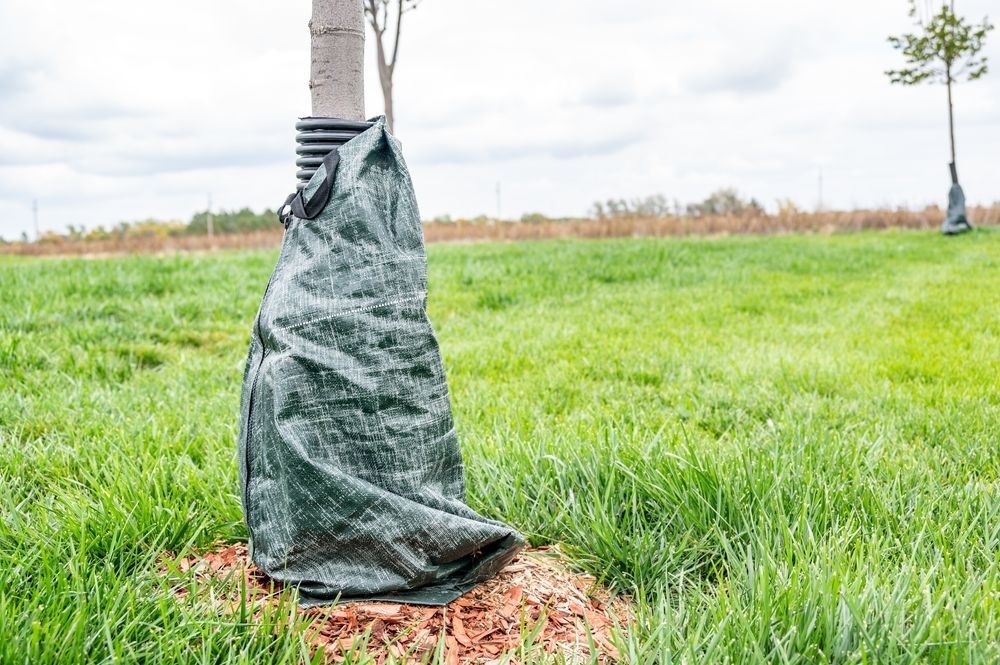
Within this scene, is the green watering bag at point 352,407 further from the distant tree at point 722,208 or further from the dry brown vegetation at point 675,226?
the distant tree at point 722,208

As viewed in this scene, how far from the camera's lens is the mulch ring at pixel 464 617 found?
5.58 feet

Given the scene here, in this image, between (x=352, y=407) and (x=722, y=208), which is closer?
(x=352, y=407)

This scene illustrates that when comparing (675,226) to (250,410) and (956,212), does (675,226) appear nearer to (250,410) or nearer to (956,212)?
(956,212)

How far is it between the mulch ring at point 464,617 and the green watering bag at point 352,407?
0.06 meters

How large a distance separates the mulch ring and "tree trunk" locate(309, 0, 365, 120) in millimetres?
1235

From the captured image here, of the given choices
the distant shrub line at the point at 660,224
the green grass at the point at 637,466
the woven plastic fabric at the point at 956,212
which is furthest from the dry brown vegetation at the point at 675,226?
the green grass at the point at 637,466

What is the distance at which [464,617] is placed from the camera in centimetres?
186

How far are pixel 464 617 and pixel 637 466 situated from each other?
833 millimetres

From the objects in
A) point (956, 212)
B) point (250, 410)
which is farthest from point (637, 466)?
point (956, 212)

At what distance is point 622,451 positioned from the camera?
2557 mm

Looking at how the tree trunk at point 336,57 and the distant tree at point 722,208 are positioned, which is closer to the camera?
the tree trunk at point 336,57

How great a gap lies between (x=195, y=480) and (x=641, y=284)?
297 inches

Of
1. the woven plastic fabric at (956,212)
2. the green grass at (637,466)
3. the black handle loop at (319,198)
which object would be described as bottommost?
the green grass at (637,466)

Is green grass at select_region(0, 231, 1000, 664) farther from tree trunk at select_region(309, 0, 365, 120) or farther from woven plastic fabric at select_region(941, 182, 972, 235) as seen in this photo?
woven plastic fabric at select_region(941, 182, 972, 235)
